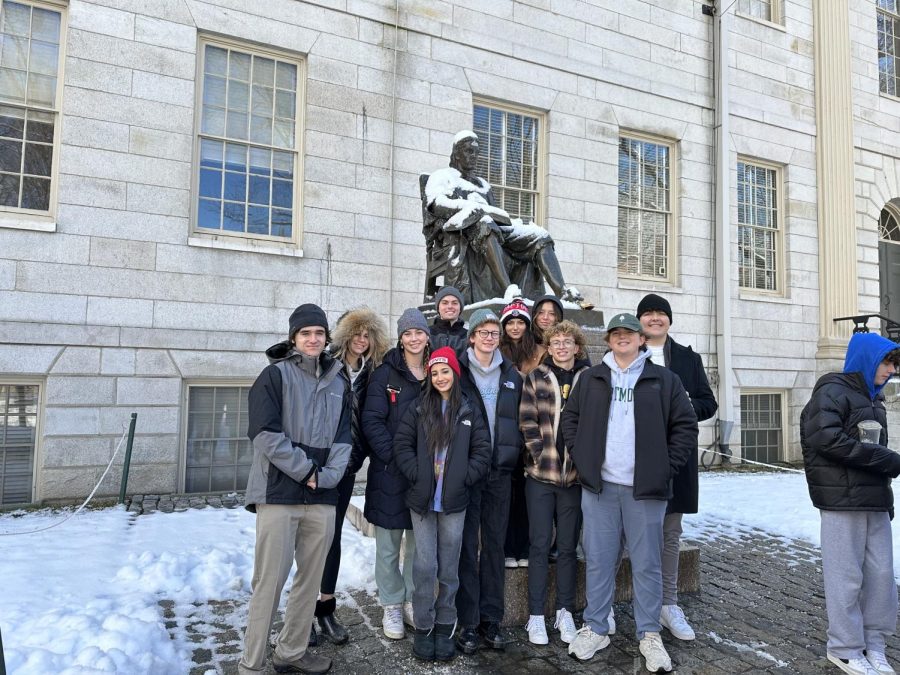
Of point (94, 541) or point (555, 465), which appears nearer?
point (555, 465)

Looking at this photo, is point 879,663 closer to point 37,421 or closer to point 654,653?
point 654,653

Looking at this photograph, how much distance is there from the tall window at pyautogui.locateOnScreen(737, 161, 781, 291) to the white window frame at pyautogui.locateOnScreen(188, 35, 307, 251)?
8.27 meters

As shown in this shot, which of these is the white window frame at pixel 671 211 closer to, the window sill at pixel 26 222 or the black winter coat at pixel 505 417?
the black winter coat at pixel 505 417

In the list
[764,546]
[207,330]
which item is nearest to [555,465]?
[764,546]

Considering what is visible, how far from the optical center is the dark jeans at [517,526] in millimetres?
4016

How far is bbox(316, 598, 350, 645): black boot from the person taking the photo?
11.7 ft

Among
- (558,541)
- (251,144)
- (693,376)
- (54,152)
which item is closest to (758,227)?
(251,144)

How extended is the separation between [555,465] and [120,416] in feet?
19.4

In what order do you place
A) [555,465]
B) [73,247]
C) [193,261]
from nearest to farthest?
[555,465] < [73,247] < [193,261]

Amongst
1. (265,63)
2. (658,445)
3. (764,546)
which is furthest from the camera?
(265,63)

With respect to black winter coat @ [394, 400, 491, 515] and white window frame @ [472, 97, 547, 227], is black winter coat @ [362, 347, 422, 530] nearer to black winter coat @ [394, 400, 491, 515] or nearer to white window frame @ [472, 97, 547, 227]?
black winter coat @ [394, 400, 491, 515]

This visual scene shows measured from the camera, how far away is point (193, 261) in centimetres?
789

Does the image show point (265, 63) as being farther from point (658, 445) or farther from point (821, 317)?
point (821, 317)

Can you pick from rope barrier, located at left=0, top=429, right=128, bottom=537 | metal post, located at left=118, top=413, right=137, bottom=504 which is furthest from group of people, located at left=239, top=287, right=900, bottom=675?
metal post, located at left=118, top=413, right=137, bottom=504
